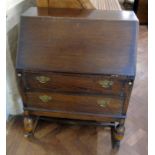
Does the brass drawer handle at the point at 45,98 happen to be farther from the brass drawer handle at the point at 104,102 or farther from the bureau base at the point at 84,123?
the brass drawer handle at the point at 104,102

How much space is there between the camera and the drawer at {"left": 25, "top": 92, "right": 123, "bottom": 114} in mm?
1318

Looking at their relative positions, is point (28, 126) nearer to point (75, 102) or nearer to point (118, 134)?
point (75, 102)

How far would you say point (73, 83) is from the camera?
1261 mm

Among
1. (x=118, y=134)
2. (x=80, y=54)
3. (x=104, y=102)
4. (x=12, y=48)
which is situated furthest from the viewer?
(x=12, y=48)

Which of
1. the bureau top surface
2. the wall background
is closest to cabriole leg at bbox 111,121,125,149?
the bureau top surface

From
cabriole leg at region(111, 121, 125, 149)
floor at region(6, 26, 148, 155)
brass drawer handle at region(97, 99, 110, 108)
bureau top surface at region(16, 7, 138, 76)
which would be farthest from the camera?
floor at region(6, 26, 148, 155)

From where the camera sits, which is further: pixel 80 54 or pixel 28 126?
pixel 28 126

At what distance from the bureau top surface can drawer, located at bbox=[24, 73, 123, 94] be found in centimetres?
5

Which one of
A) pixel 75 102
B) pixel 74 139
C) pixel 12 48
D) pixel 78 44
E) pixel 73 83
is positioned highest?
pixel 78 44

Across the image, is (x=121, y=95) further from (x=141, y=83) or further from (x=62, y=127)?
(x=141, y=83)

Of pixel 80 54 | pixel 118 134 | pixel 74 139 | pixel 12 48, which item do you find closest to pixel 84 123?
pixel 74 139

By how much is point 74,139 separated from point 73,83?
63cm

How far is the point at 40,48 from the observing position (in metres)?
1.23

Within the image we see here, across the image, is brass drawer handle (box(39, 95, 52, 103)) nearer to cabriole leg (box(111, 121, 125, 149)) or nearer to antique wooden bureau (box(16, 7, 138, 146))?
antique wooden bureau (box(16, 7, 138, 146))
